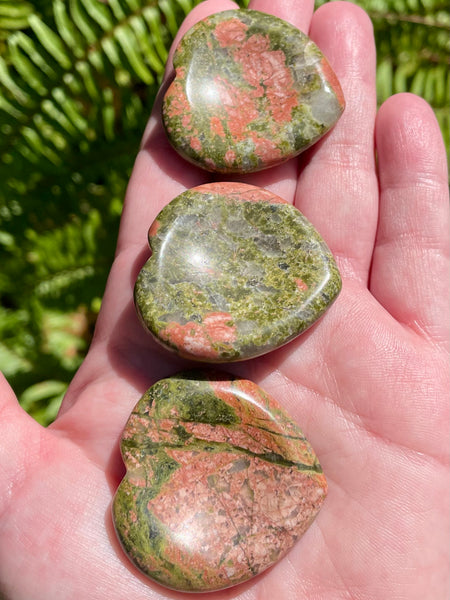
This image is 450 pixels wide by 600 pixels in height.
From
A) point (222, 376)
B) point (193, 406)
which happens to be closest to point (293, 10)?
point (222, 376)

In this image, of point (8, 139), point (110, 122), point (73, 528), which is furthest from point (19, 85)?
point (73, 528)

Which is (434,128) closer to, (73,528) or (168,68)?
(168,68)

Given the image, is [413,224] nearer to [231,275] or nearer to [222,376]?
[231,275]

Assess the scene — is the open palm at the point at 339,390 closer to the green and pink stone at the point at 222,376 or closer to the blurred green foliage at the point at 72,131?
the green and pink stone at the point at 222,376

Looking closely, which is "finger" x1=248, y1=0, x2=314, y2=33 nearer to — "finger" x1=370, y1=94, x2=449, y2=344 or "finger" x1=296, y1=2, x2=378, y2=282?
"finger" x1=296, y1=2, x2=378, y2=282

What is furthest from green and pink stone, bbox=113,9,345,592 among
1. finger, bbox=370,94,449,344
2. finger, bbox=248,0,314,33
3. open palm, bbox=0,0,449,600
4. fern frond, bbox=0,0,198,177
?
fern frond, bbox=0,0,198,177

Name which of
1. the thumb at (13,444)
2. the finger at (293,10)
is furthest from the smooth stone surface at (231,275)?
the finger at (293,10)
